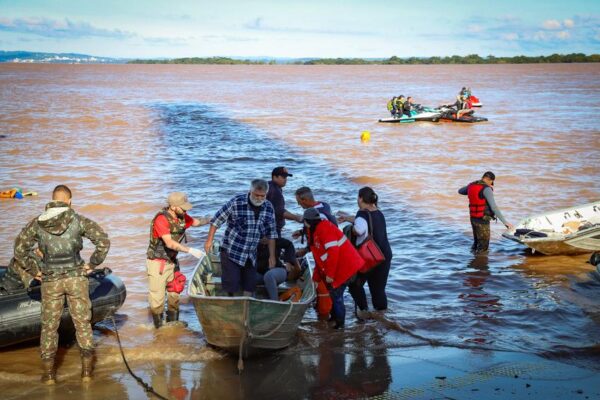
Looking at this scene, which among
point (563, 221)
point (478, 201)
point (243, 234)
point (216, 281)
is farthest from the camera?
point (563, 221)

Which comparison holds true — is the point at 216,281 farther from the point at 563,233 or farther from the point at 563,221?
the point at 563,221

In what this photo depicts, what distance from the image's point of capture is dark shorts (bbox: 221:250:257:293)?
25.7ft

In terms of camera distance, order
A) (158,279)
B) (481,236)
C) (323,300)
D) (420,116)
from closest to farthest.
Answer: (158,279), (323,300), (481,236), (420,116)

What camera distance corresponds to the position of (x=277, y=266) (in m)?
8.41

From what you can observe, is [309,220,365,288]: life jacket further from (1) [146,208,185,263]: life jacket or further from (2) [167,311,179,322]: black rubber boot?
(2) [167,311,179,322]: black rubber boot

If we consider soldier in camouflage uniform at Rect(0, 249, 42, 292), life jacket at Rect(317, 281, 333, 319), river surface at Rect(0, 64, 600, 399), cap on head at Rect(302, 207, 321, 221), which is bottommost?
river surface at Rect(0, 64, 600, 399)

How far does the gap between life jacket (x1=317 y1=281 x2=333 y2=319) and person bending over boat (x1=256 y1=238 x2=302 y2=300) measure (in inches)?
17.0

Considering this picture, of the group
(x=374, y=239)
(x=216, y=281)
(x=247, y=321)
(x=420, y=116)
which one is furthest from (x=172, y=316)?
(x=420, y=116)

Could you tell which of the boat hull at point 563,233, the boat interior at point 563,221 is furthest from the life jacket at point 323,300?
the boat interior at point 563,221

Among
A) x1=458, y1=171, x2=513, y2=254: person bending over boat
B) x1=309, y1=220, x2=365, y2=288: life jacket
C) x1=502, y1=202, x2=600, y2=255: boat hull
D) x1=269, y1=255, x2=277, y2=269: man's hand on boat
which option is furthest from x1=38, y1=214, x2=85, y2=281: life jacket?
x1=502, y1=202, x2=600, y2=255: boat hull

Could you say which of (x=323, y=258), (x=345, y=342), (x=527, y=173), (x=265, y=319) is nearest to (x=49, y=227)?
(x=265, y=319)

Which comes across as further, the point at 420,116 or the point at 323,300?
the point at 420,116

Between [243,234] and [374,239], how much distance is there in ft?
5.39

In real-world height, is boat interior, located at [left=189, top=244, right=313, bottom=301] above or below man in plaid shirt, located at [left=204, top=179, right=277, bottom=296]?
below
